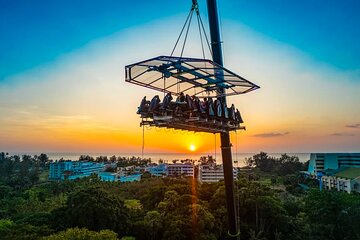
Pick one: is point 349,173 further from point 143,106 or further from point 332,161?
point 143,106

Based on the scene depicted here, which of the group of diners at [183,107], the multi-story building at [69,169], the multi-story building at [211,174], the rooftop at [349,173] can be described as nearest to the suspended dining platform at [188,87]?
the group of diners at [183,107]

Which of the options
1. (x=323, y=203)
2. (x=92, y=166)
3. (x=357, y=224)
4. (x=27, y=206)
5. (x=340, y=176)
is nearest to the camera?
(x=357, y=224)

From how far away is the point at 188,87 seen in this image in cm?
758

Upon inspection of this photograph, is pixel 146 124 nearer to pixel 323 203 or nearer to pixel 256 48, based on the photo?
pixel 256 48

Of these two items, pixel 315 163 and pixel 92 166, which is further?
pixel 92 166

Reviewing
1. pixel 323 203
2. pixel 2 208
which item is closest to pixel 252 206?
pixel 323 203

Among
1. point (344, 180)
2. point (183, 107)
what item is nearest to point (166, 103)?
point (183, 107)

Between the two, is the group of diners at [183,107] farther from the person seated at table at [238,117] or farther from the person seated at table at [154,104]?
the person seated at table at [238,117]

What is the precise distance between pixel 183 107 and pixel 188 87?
6.02ft

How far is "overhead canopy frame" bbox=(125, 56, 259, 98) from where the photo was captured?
5.39 meters

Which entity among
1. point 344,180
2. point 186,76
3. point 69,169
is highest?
point 186,76

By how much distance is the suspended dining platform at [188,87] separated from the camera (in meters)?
5.48

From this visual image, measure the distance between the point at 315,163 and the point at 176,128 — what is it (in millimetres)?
59312

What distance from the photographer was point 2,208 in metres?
24.7
